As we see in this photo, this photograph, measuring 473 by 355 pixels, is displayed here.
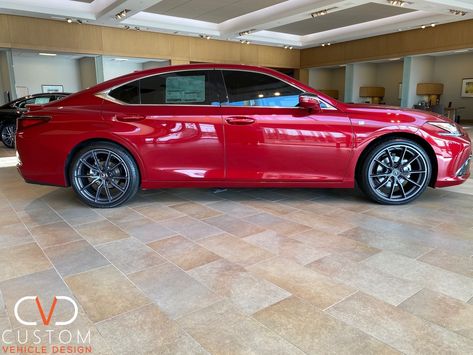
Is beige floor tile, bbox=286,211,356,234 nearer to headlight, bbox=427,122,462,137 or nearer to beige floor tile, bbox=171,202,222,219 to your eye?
beige floor tile, bbox=171,202,222,219

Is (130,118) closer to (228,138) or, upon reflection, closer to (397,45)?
(228,138)

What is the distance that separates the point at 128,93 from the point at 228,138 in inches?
36.8

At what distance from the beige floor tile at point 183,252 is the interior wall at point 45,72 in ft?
42.0

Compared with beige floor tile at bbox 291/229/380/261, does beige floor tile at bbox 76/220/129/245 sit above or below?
above

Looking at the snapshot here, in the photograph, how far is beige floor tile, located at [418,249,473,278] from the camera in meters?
2.03

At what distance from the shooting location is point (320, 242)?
95.9 inches

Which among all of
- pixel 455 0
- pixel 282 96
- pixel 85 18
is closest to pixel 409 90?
pixel 455 0

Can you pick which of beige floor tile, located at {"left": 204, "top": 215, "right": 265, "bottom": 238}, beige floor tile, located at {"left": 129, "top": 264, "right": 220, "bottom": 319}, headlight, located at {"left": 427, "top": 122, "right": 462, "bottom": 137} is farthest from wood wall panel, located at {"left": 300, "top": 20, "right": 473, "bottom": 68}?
beige floor tile, located at {"left": 129, "top": 264, "right": 220, "bottom": 319}

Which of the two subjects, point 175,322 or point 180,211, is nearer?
point 175,322

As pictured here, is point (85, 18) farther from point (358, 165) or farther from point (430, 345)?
point (430, 345)

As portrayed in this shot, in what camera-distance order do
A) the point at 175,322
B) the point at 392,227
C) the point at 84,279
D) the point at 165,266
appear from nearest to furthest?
the point at 175,322
the point at 84,279
the point at 165,266
the point at 392,227

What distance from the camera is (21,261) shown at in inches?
85.7

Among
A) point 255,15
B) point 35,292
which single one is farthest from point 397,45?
point 35,292

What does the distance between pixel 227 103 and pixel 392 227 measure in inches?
63.6
